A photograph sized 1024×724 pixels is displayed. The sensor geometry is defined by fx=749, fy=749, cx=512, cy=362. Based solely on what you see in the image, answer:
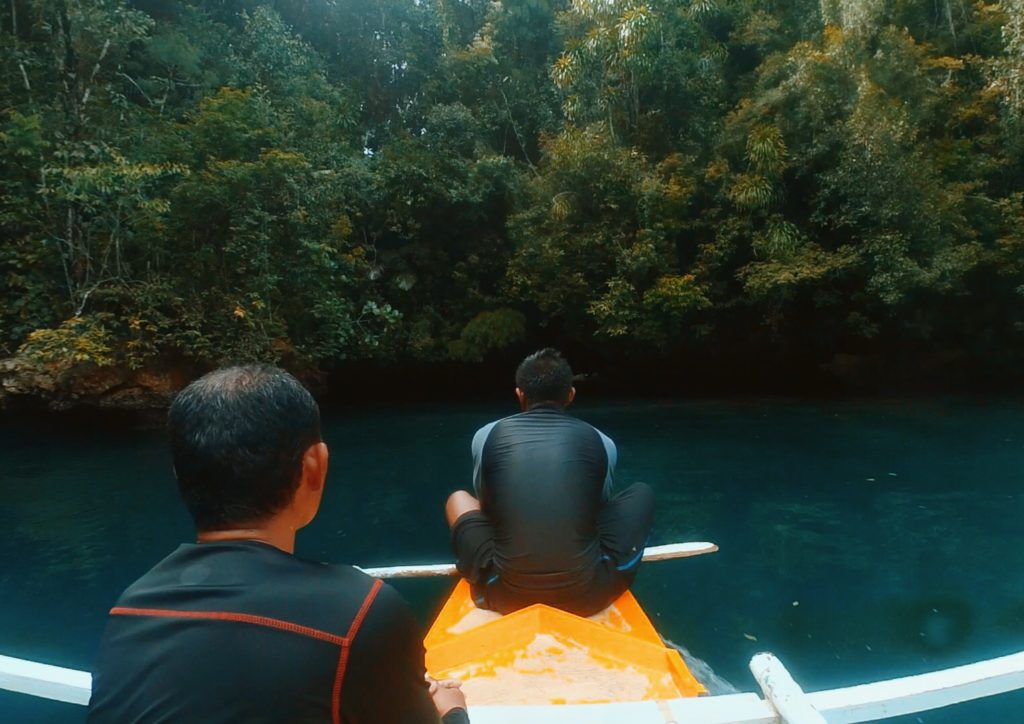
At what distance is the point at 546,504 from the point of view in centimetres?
246

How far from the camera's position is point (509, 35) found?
50.2 ft

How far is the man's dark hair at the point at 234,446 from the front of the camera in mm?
1004

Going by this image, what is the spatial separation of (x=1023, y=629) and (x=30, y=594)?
5106 mm

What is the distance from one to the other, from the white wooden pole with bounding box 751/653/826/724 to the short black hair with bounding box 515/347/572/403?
1426 millimetres

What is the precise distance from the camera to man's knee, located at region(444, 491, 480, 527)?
10.1 feet

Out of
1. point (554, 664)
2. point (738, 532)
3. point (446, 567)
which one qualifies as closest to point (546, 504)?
point (554, 664)

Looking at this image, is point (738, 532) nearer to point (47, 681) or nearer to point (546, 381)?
point (546, 381)

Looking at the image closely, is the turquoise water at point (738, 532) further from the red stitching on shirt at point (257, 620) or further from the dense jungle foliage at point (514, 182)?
the red stitching on shirt at point (257, 620)

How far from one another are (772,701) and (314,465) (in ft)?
3.53

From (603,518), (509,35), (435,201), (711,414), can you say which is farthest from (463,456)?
(509,35)

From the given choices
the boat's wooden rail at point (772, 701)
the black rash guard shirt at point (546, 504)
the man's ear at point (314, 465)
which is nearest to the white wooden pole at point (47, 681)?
the boat's wooden rail at point (772, 701)

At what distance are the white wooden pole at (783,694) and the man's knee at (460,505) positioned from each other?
161 centimetres

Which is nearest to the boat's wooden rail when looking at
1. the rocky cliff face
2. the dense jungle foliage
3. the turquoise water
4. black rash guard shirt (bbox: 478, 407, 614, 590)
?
black rash guard shirt (bbox: 478, 407, 614, 590)

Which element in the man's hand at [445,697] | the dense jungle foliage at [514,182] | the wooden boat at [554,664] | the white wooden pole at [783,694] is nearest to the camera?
the man's hand at [445,697]
